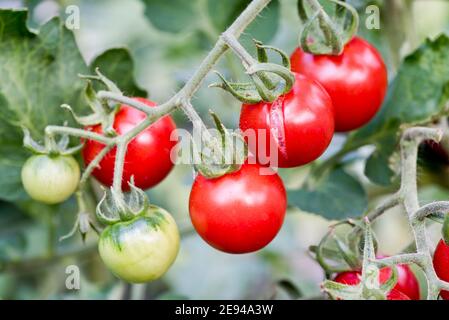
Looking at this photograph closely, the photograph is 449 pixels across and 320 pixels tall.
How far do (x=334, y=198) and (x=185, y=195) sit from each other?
25.6 inches

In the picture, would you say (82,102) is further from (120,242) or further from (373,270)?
(373,270)

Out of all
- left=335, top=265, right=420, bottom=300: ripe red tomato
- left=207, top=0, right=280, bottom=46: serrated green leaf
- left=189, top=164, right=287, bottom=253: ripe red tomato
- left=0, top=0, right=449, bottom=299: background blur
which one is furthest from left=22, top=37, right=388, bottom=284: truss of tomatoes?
left=207, top=0, right=280, bottom=46: serrated green leaf

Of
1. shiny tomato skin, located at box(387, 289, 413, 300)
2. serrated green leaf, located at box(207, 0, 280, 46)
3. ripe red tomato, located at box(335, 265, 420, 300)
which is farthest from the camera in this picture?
serrated green leaf, located at box(207, 0, 280, 46)

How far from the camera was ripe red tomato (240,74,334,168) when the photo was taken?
89cm

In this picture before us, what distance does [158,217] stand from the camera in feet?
2.99

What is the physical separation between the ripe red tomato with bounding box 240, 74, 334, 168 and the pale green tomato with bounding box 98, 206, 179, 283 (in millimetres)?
133

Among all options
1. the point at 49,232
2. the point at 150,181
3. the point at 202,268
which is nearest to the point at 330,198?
the point at 150,181

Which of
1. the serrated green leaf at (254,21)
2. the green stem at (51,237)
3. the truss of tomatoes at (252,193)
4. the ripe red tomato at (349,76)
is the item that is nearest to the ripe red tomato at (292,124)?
the truss of tomatoes at (252,193)

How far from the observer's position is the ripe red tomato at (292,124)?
891 millimetres

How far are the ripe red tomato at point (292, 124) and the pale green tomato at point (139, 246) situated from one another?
5.2 inches

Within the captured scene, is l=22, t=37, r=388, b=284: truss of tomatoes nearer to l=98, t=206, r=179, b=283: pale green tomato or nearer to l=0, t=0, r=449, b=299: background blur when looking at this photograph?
l=98, t=206, r=179, b=283: pale green tomato

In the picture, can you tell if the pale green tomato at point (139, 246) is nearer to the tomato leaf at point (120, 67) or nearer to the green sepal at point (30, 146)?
the green sepal at point (30, 146)

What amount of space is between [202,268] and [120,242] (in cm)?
96

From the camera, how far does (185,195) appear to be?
5.83 feet
